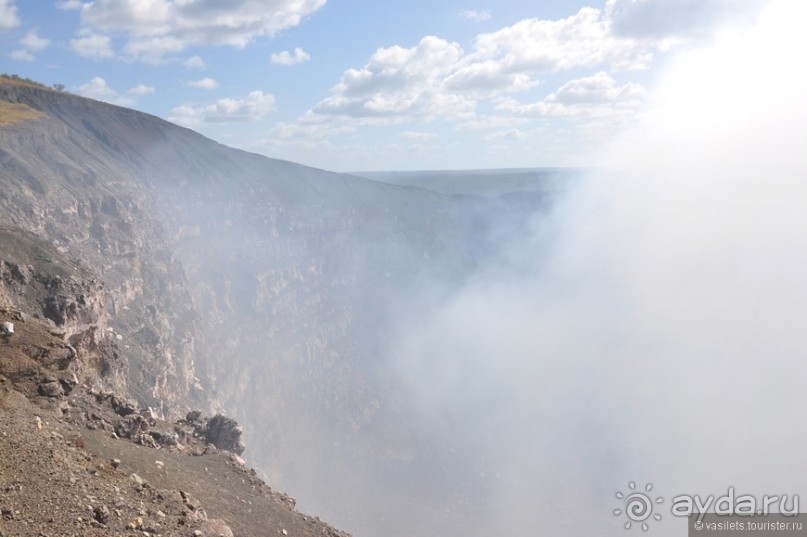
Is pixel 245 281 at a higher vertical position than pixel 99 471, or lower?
higher

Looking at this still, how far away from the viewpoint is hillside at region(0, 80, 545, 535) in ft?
150

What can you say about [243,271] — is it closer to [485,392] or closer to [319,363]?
[319,363]

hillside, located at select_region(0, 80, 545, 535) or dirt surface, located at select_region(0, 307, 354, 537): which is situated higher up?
hillside, located at select_region(0, 80, 545, 535)

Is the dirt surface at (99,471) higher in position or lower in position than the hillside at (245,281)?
lower

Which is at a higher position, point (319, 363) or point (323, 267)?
point (323, 267)

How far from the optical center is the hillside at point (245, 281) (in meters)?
45.7

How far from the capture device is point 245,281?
219ft

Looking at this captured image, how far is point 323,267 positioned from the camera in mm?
79688

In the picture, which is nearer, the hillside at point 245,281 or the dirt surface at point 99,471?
the dirt surface at point 99,471

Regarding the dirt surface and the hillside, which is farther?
the hillside

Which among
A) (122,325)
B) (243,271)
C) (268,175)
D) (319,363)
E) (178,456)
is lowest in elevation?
(178,456)

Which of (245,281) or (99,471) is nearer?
(99,471)

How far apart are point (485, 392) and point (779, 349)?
146 ft

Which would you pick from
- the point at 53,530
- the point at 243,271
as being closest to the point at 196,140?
the point at 243,271
